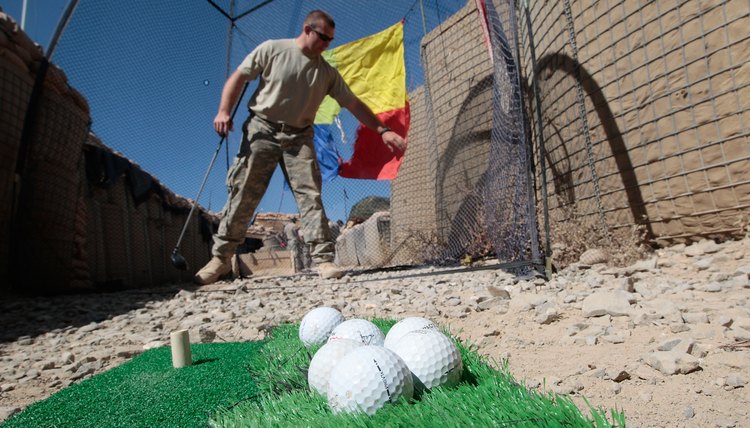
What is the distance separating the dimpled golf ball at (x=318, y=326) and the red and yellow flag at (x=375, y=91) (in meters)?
4.12

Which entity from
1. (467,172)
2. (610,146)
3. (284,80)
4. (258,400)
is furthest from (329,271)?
(258,400)

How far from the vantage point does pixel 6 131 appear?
13.0 feet

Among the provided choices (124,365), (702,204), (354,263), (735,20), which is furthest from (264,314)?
(354,263)

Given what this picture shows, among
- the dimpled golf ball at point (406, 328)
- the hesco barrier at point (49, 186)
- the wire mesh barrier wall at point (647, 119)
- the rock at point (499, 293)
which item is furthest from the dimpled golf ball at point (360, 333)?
the hesco barrier at point (49, 186)

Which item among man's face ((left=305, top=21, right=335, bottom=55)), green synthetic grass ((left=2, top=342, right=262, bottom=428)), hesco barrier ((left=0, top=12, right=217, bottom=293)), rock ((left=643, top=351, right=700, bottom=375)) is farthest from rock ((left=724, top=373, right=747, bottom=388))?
hesco barrier ((left=0, top=12, right=217, bottom=293))

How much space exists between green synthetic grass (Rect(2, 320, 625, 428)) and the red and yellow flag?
406 centimetres

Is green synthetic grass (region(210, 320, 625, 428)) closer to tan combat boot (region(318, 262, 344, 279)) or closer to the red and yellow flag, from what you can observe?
tan combat boot (region(318, 262, 344, 279))

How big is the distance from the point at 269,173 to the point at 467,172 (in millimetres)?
2402

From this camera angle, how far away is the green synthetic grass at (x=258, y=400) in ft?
3.39

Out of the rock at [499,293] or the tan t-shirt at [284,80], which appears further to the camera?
the tan t-shirt at [284,80]

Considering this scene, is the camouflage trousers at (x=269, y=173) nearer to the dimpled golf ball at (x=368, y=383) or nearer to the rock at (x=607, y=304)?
the rock at (x=607, y=304)

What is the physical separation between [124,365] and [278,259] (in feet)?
31.5

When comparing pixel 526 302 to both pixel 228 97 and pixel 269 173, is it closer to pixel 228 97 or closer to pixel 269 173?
pixel 269 173

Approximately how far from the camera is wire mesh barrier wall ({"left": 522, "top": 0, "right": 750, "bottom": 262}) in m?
2.66
